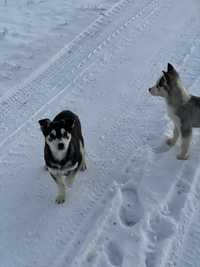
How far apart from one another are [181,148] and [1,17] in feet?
21.1

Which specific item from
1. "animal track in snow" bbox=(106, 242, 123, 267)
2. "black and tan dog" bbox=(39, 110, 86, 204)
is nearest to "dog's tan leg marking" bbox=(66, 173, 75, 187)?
"black and tan dog" bbox=(39, 110, 86, 204)

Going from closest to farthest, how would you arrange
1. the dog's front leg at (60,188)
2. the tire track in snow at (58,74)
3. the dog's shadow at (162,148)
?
1. the dog's front leg at (60,188)
2. the dog's shadow at (162,148)
3. the tire track in snow at (58,74)

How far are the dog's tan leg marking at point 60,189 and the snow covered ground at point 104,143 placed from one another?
0.30ft

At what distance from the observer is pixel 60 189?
5.90 meters

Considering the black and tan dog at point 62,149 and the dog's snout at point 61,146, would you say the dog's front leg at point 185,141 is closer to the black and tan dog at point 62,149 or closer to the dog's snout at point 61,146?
the black and tan dog at point 62,149

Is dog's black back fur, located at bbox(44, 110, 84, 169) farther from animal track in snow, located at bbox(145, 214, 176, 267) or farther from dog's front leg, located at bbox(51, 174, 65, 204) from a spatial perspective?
animal track in snow, located at bbox(145, 214, 176, 267)

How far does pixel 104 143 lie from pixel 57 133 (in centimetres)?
176

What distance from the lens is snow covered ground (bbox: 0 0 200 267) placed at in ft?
17.4

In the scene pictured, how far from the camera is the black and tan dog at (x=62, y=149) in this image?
5355 mm

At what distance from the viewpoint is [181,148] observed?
21.2 feet

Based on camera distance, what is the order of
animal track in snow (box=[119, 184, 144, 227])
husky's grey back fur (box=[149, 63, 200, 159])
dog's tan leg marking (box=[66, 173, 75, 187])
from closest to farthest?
animal track in snow (box=[119, 184, 144, 227])
dog's tan leg marking (box=[66, 173, 75, 187])
husky's grey back fur (box=[149, 63, 200, 159])

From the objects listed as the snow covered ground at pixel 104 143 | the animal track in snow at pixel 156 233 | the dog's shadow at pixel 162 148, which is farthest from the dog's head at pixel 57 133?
the dog's shadow at pixel 162 148

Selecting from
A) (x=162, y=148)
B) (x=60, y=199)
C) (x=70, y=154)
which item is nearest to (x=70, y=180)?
(x=60, y=199)

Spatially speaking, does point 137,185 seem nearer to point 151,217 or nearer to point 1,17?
point 151,217
